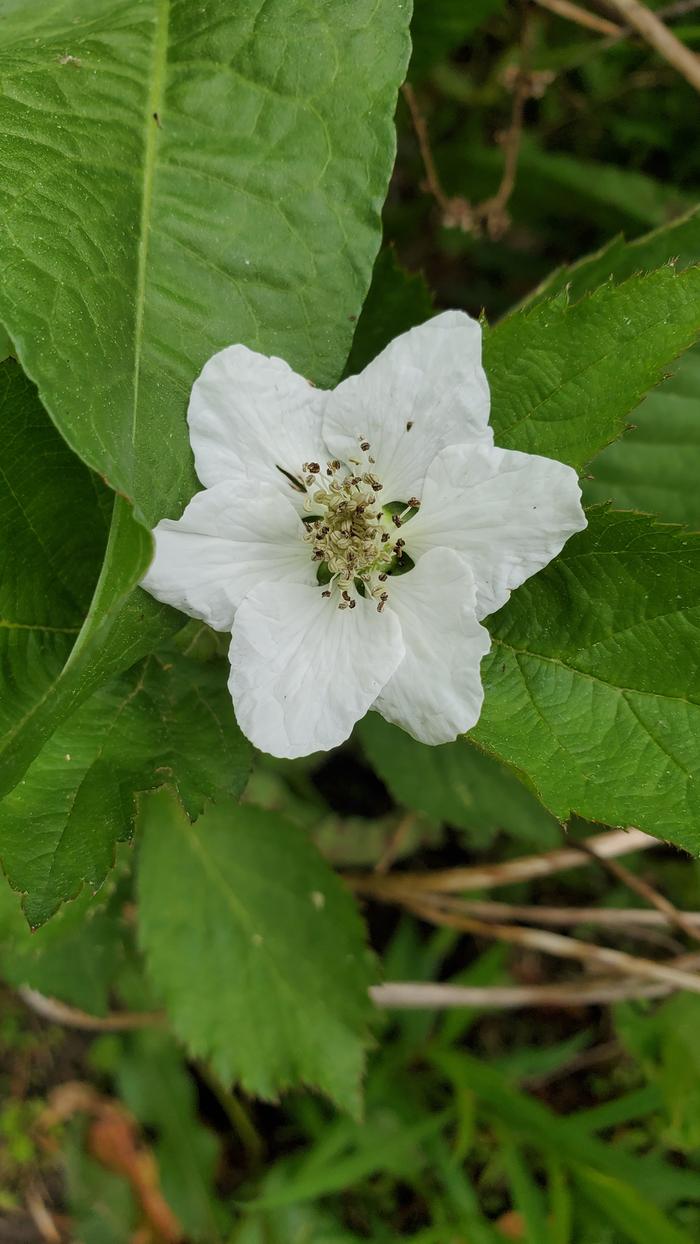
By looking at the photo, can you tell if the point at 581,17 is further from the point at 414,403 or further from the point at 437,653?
the point at 437,653

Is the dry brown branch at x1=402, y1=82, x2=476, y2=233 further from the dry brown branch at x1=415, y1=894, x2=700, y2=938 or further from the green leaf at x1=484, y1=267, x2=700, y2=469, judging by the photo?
the dry brown branch at x1=415, y1=894, x2=700, y2=938

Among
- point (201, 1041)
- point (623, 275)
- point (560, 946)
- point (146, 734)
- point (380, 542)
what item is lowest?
point (560, 946)

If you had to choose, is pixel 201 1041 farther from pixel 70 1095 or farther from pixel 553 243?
pixel 553 243

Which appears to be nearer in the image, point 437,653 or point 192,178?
point 437,653

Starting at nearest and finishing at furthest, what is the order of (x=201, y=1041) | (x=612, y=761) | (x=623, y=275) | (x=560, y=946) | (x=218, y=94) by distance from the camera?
(x=612, y=761), (x=218, y=94), (x=623, y=275), (x=201, y=1041), (x=560, y=946)

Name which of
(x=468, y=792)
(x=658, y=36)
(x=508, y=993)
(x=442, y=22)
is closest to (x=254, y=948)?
(x=468, y=792)

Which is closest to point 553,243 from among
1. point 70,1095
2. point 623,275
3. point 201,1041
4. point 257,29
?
point 623,275

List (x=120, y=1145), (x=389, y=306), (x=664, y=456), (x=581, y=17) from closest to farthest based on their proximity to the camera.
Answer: (x=389, y=306)
(x=664, y=456)
(x=581, y=17)
(x=120, y=1145)
